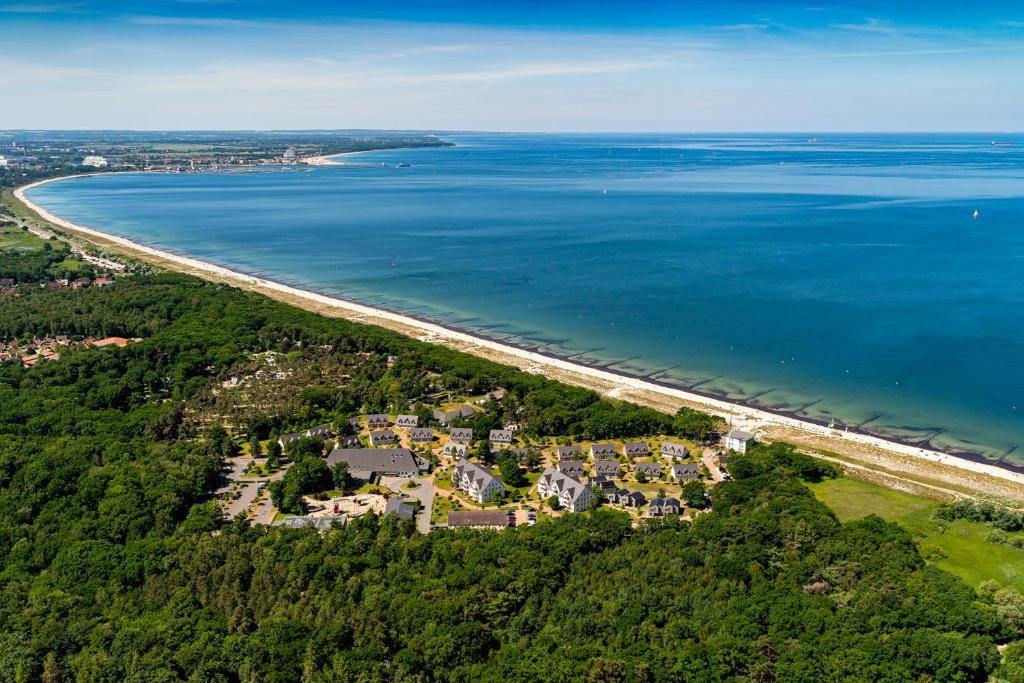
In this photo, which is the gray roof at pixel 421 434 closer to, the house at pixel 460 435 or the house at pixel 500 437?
the house at pixel 460 435

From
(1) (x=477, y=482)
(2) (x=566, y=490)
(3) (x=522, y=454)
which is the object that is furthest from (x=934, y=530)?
(1) (x=477, y=482)

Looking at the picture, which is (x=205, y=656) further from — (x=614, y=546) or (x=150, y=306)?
(x=150, y=306)

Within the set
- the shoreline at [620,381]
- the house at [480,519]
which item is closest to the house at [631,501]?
the house at [480,519]

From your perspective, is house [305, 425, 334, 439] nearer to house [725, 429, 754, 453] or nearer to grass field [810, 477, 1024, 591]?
house [725, 429, 754, 453]

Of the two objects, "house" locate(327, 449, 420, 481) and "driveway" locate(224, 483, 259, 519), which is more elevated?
"house" locate(327, 449, 420, 481)

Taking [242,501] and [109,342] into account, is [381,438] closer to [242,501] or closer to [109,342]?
[242,501]

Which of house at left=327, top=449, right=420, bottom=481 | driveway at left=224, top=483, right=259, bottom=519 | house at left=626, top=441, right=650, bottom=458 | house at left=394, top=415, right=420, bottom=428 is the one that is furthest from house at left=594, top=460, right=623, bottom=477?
driveway at left=224, top=483, right=259, bottom=519
